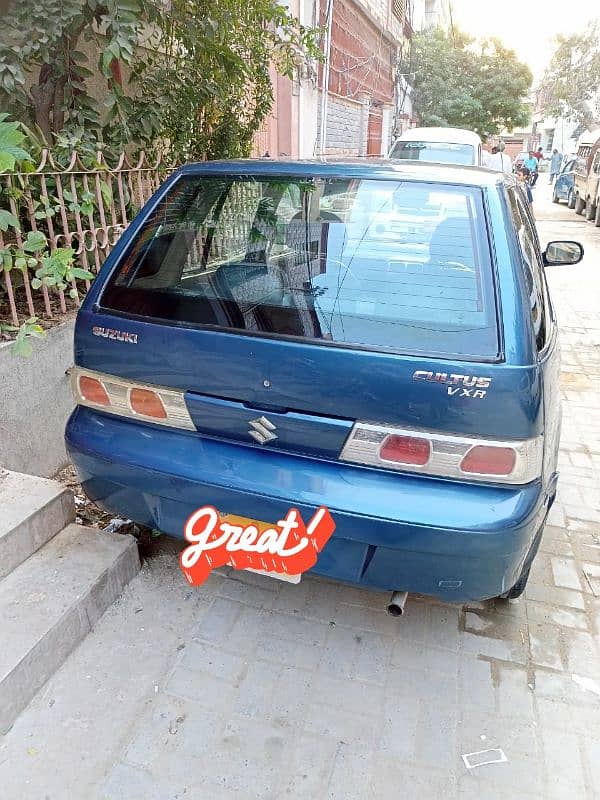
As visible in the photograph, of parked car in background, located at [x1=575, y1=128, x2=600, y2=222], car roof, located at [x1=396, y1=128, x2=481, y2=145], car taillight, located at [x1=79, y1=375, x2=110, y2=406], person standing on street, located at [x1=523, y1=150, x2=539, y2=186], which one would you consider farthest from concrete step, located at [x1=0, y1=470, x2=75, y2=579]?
person standing on street, located at [x1=523, y1=150, x2=539, y2=186]

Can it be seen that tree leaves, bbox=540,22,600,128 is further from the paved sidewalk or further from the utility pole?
the paved sidewalk

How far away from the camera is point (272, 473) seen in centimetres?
183

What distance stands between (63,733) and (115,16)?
340 centimetres

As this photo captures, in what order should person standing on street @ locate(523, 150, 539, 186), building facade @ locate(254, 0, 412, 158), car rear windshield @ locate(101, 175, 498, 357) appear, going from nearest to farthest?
car rear windshield @ locate(101, 175, 498, 357)
building facade @ locate(254, 0, 412, 158)
person standing on street @ locate(523, 150, 539, 186)

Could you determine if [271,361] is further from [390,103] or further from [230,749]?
[390,103]

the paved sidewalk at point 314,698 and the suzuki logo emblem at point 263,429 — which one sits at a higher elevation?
the suzuki logo emblem at point 263,429

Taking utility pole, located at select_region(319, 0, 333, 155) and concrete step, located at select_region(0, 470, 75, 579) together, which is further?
utility pole, located at select_region(319, 0, 333, 155)

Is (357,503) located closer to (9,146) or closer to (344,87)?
(9,146)

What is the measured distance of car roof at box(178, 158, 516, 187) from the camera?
1.99m

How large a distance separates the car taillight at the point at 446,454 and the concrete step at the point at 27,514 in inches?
53.5

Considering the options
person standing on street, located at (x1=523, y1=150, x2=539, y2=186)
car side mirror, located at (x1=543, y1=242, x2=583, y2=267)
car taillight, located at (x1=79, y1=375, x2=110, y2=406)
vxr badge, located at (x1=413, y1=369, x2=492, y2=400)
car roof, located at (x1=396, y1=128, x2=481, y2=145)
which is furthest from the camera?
person standing on street, located at (x1=523, y1=150, x2=539, y2=186)

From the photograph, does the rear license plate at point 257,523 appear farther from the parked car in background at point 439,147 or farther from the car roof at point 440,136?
the car roof at point 440,136

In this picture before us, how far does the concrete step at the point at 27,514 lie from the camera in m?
2.17

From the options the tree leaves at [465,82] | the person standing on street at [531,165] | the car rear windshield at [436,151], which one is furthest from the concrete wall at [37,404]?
the tree leaves at [465,82]
